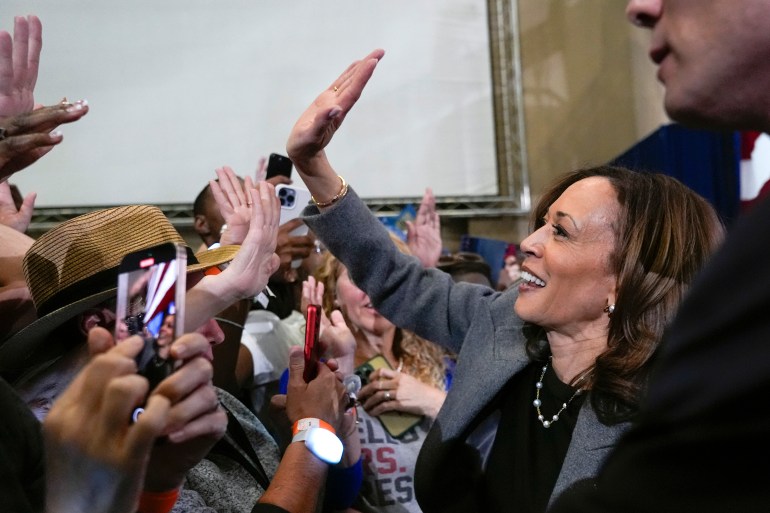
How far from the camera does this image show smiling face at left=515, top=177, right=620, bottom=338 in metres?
1.52

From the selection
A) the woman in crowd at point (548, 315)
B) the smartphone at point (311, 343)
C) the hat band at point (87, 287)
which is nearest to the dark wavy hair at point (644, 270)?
the woman in crowd at point (548, 315)

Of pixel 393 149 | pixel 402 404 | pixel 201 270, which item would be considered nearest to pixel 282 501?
pixel 201 270

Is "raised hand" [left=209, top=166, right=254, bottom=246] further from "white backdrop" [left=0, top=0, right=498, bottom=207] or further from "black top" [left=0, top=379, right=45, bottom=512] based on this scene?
"white backdrop" [left=0, top=0, right=498, bottom=207]

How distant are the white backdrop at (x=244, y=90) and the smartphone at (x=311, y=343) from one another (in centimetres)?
375

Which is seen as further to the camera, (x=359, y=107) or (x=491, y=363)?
(x=359, y=107)

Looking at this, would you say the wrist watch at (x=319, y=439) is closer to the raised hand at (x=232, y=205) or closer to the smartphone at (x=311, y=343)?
the smartphone at (x=311, y=343)

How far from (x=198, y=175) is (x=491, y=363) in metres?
3.85

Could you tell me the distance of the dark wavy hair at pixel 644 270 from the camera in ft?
4.59

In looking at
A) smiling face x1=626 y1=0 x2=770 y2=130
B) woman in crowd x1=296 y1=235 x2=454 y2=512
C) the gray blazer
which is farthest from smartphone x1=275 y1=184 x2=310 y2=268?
smiling face x1=626 y1=0 x2=770 y2=130

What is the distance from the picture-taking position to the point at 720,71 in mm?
674

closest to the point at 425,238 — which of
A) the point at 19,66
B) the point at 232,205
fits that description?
the point at 232,205

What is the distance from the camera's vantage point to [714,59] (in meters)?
0.67

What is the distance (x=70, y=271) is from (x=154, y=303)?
0.54 m

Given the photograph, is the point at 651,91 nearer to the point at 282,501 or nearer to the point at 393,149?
the point at 393,149
